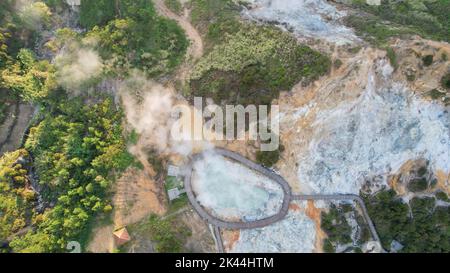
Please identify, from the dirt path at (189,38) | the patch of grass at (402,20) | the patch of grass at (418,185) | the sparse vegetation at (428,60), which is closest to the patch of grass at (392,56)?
the patch of grass at (402,20)

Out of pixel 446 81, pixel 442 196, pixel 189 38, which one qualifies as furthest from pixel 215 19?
pixel 442 196

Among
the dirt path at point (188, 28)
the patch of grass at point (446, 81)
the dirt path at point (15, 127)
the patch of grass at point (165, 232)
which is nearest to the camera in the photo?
the patch of grass at point (446, 81)

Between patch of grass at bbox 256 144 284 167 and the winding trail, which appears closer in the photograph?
patch of grass at bbox 256 144 284 167

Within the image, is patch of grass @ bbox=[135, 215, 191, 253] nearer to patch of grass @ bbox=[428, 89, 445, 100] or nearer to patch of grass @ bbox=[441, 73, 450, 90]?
patch of grass @ bbox=[428, 89, 445, 100]

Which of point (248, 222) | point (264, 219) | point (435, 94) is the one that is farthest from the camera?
point (248, 222)

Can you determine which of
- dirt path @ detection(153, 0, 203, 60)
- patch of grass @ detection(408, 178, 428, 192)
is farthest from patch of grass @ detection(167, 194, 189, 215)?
patch of grass @ detection(408, 178, 428, 192)

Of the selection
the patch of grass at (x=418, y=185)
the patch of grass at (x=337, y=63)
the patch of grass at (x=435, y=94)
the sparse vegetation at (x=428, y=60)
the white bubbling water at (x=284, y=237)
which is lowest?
the white bubbling water at (x=284, y=237)

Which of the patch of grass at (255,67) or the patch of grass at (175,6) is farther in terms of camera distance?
the patch of grass at (175,6)

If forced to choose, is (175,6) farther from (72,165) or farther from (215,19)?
(72,165)

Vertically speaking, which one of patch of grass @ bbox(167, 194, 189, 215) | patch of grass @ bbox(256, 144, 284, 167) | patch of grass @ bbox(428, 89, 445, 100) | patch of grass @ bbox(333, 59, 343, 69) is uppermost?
patch of grass @ bbox(333, 59, 343, 69)

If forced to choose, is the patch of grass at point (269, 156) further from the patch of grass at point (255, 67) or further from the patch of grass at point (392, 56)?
the patch of grass at point (392, 56)

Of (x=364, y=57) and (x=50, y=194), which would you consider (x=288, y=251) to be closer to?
(x=364, y=57)

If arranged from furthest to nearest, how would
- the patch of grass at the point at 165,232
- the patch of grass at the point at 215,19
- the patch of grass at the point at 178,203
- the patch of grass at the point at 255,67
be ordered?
the patch of grass at the point at 215,19, the patch of grass at the point at 178,203, the patch of grass at the point at 165,232, the patch of grass at the point at 255,67
